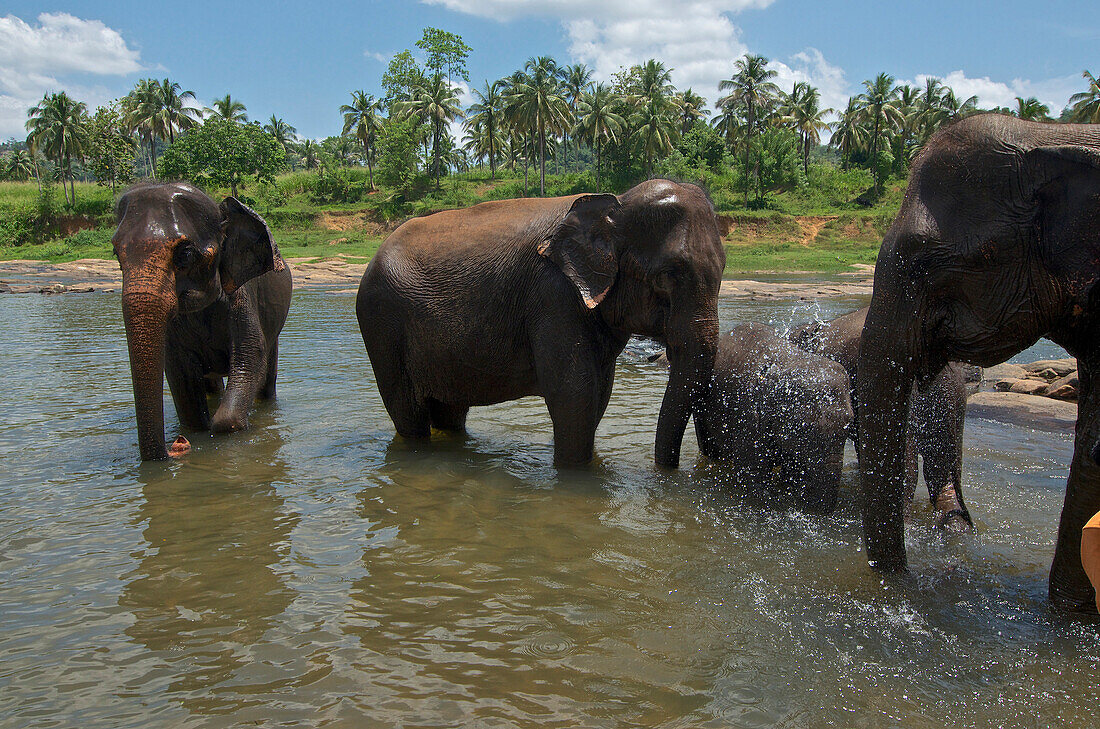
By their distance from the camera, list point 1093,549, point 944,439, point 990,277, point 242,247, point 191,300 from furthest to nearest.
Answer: point 242,247
point 191,300
point 944,439
point 990,277
point 1093,549

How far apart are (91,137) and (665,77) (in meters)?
46.0

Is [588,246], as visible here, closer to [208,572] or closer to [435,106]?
[208,572]

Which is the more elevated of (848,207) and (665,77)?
(665,77)

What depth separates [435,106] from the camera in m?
64.4

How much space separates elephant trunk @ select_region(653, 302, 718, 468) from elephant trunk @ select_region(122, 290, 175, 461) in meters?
3.83

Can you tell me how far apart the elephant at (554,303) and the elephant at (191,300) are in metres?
1.25

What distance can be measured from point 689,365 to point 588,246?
1.13m

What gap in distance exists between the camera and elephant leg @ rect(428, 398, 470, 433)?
7.63 m

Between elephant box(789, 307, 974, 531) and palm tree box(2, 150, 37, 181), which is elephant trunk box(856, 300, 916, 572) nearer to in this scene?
elephant box(789, 307, 974, 531)

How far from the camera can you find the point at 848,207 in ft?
190

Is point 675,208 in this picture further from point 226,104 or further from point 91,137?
point 226,104

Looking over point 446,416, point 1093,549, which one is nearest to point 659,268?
point 446,416

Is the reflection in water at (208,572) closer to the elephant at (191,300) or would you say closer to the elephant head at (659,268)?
the elephant at (191,300)

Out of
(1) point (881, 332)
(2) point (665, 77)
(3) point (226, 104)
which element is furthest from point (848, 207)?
(1) point (881, 332)
